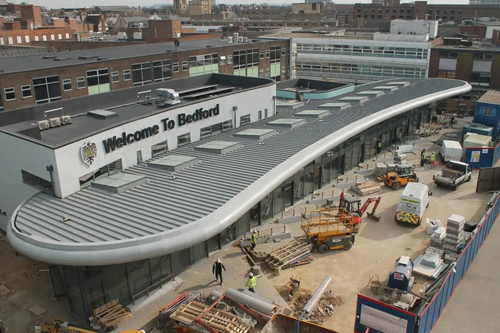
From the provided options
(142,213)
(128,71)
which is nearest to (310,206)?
(142,213)

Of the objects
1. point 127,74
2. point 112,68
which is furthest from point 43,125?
point 127,74

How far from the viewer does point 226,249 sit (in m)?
23.2

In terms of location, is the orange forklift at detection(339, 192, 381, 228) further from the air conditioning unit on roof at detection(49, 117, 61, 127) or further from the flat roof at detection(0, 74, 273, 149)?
the air conditioning unit on roof at detection(49, 117, 61, 127)

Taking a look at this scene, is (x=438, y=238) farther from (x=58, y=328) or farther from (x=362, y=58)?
(x=362, y=58)

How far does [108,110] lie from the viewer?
2914 centimetres

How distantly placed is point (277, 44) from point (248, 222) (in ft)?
130

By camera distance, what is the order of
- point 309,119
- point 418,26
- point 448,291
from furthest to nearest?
point 418,26
point 309,119
point 448,291

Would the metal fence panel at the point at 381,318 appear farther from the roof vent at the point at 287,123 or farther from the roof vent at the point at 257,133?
the roof vent at the point at 287,123

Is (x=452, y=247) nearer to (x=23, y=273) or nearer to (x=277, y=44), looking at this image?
(x=23, y=273)

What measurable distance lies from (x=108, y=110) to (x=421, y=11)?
123 meters

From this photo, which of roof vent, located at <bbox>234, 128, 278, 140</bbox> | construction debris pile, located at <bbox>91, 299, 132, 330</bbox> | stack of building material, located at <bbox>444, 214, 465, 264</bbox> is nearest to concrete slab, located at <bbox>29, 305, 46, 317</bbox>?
construction debris pile, located at <bbox>91, 299, 132, 330</bbox>

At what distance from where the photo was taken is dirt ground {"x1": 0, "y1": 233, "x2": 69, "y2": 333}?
60.8 feet

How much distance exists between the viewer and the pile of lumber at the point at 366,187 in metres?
31.6

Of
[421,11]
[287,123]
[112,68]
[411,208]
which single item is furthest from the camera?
[421,11]
